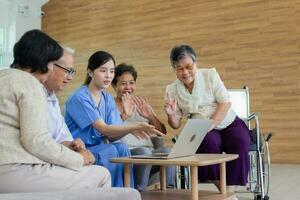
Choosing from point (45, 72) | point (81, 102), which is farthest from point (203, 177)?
point (45, 72)

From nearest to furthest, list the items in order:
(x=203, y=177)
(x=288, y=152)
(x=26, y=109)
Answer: (x=26, y=109) → (x=203, y=177) → (x=288, y=152)

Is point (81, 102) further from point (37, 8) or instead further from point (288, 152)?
point (37, 8)

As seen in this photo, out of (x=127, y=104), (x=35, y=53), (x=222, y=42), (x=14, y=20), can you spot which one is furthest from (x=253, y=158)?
(x=14, y=20)

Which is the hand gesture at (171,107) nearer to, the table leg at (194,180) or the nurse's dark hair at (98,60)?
the nurse's dark hair at (98,60)

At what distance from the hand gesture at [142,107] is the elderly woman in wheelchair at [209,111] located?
15 cm

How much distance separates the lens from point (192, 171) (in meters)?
2.01

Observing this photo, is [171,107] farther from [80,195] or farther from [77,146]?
[80,195]

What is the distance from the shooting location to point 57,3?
8055mm

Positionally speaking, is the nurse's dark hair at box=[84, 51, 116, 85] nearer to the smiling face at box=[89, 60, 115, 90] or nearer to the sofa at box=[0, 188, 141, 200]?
the smiling face at box=[89, 60, 115, 90]

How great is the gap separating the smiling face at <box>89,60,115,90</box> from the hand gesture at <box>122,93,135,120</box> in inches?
12.8

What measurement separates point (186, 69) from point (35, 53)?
1470mm

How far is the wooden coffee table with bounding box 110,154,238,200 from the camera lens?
1974 millimetres

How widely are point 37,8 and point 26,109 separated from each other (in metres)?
7.09

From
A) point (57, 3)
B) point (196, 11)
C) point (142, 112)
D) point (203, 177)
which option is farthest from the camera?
point (57, 3)
